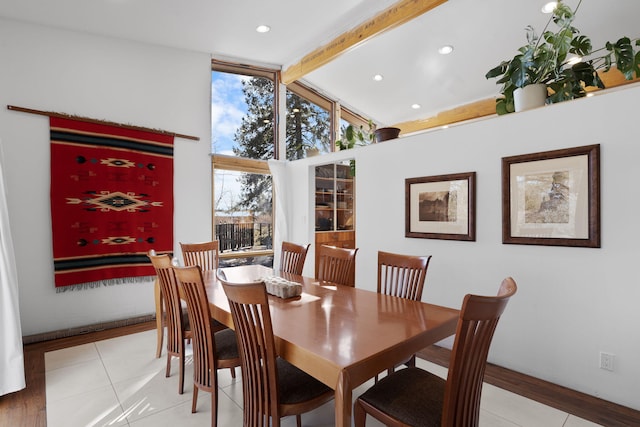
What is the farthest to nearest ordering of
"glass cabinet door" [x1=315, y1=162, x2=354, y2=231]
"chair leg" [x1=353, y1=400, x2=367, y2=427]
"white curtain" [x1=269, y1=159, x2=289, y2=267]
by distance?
"glass cabinet door" [x1=315, y1=162, x2=354, y2=231]
"white curtain" [x1=269, y1=159, x2=289, y2=267]
"chair leg" [x1=353, y1=400, x2=367, y2=427]

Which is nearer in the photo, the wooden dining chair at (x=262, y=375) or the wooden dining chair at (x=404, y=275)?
the wooden dining chair at (x=262, y=375)

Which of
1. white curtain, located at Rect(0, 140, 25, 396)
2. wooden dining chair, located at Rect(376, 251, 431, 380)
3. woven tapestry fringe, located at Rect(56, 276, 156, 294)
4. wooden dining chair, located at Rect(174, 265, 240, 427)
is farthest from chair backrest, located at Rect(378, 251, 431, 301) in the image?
woven tapestry fringe, located at Rect(56, 276, 156, 294)

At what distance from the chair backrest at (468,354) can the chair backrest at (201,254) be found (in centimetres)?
274

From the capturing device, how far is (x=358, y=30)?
3760 mm

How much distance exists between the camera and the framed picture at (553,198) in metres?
2.23

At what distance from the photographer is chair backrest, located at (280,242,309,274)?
309 cm

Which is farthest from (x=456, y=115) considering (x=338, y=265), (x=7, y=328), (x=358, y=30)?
(x=7, y=328)

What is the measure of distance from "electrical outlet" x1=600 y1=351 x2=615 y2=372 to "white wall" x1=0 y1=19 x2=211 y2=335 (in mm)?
4117

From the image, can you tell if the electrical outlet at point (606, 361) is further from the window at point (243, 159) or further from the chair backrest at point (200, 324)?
the window at point (243, 159)

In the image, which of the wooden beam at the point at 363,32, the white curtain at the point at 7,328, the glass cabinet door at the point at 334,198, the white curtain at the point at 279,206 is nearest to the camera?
the white curtain at the point at 7,328

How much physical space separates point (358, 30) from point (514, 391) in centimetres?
371

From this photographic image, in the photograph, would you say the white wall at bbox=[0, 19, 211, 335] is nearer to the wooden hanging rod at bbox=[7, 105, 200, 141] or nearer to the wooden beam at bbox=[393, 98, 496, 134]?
the wooden hanging rod at bbox=[7, 105, 200, 141]

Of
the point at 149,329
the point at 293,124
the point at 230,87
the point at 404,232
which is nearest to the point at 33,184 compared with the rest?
the point at 149,329

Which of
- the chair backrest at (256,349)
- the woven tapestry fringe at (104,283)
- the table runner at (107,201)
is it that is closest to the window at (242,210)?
the table runner at (107,201)
